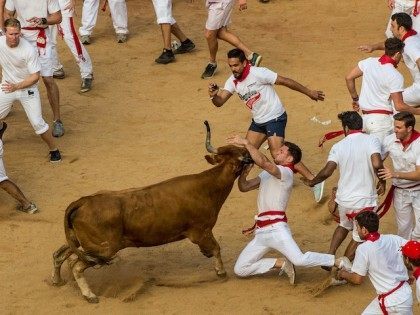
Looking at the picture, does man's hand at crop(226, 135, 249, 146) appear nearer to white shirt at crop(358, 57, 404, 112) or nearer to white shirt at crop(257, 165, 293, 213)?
white shirt at crop(257, 165, 293, 213)

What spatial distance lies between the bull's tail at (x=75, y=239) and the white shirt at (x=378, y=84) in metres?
4.08

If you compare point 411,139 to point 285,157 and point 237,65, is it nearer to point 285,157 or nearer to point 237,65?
point 285,157

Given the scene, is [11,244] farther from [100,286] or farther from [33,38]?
[33,38]

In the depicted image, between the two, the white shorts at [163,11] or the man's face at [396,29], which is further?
the white shorts at [163,11]

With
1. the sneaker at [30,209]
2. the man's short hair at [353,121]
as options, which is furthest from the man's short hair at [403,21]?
the sneaker at [30,209]

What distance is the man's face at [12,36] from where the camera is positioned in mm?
14492

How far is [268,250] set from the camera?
12.1 metres

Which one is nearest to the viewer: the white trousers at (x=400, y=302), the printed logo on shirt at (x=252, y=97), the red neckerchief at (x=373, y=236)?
the white trousers at (x=400, y=302)

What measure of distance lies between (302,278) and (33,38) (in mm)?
6268

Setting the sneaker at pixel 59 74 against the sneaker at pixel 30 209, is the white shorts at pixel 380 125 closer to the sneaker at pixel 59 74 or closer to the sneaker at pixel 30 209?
the sneaker at pixel 30 209

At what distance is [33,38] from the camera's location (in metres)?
15.9

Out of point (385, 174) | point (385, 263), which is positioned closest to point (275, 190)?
Result: point (385, 174)

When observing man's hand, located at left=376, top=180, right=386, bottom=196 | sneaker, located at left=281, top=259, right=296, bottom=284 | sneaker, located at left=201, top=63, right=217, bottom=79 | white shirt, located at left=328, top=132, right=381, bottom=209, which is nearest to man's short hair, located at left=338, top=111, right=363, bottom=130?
white shirt, located at left=328, top=132, right=381, bottom=209

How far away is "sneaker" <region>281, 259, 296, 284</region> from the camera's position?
39.4 feet
